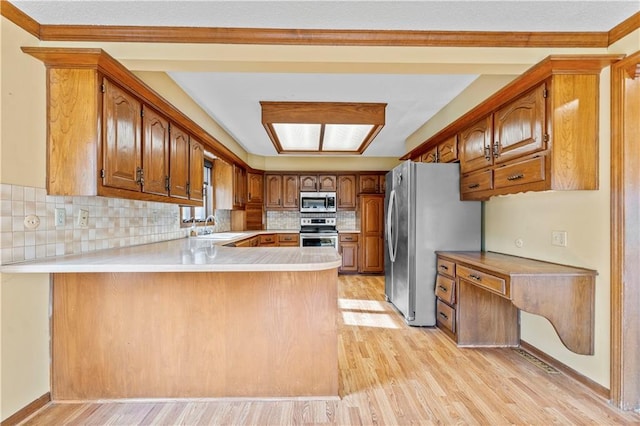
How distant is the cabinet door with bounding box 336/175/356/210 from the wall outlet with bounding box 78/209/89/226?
4.61m

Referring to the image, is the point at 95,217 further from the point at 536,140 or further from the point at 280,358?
the point at 536,140

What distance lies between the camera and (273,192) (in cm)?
635

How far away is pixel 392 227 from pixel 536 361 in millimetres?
1831

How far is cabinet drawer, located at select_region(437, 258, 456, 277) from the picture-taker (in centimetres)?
293

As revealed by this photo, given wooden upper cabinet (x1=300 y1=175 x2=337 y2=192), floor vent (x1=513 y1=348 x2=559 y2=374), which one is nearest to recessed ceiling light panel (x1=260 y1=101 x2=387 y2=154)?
wooden upper cabinet (x1=300 y1=175 x2=337 y2=192)

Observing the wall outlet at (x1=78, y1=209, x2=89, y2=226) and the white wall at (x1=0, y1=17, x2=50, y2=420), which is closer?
the white wall at (x1=0, y1=17, x2=50, y2=420)

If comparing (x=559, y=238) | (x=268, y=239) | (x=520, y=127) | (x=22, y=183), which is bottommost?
(x=268, y=239)

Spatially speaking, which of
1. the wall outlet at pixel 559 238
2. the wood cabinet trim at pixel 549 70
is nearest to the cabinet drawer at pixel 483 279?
the wall outlet at pixel 559 238

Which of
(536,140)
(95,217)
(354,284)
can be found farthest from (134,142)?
(354,284)

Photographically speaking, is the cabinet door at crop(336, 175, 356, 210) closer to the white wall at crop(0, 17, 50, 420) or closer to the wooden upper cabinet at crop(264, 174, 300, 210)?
the wooden upper cabinet at crop(264, 174, 300, 210)

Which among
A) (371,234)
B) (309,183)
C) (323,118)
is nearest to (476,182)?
(323,118)

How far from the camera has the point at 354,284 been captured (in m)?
5.27

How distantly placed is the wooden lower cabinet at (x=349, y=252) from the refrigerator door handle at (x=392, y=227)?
211 centimetres

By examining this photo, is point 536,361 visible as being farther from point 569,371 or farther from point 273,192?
point 273,192
